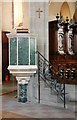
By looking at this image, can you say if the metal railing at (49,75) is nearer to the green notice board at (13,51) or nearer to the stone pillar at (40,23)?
the stone pillar at (40,23)

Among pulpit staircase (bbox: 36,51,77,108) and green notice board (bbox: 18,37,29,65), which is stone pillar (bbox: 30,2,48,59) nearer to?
pulpit staircase (bbox: 36,51,77,108)

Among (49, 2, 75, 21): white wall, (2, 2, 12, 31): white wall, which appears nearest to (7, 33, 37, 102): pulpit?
(49, 2, 75, 21): white wall

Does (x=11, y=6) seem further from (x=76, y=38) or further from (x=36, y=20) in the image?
(x=36, y=20)

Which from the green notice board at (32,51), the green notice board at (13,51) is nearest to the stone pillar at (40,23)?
the green notice board at (32,51)

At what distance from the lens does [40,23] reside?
25.3 feet

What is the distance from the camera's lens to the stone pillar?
761 centimetres

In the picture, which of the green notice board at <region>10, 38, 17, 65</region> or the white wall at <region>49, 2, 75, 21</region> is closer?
the green notice board at <region>10, 38, 17, 65</region>

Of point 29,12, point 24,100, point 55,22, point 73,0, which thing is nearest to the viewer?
point 24,100

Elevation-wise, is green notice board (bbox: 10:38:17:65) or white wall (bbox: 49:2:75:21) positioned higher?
white wall (bbox: 49:2:75:21)

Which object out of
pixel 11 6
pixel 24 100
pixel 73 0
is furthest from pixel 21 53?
pixel 11 6

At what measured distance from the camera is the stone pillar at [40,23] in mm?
7605

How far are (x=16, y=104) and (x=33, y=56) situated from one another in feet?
3.69

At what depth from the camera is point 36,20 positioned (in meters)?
7.65

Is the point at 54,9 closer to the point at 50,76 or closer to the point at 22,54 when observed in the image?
the point at 50,76
